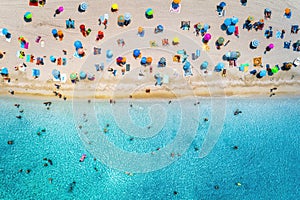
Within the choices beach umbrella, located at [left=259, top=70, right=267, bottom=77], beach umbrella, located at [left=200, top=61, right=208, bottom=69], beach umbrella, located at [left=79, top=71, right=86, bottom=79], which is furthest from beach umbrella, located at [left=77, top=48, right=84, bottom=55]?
beach umbrella, located at [left=259, top=70, right=267, bottom=77]

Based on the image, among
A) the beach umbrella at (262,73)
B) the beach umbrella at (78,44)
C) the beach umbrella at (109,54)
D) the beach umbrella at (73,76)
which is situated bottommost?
the beach umbrella at (73,76)

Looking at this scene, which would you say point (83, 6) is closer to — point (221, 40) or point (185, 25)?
point (185, 25)

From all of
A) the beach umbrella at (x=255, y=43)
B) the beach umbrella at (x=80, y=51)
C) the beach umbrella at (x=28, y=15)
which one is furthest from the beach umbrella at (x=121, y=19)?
the beach umbrella at (x=255, y=43)

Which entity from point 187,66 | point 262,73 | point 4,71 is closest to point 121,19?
point 187,66

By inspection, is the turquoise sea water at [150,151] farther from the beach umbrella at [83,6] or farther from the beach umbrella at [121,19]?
the beach umbrella at [83,6]

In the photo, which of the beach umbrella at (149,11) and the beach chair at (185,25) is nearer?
the beach umbrella at (149,11)

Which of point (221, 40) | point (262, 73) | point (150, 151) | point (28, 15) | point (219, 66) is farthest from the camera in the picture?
point (262, 73)

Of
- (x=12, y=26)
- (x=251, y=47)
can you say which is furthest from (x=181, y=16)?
(x=12, y=26)
